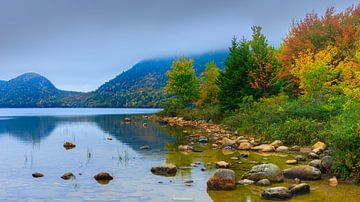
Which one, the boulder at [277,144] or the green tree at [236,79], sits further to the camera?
the green tree at [236,79]

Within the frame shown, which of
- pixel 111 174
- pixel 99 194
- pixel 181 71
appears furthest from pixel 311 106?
pixel 181 71

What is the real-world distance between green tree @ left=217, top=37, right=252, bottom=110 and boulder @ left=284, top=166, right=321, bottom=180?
91.2 ft

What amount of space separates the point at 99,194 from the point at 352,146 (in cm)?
1049

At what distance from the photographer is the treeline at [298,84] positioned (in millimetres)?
26766

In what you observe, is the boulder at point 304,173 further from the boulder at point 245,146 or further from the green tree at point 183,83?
the green tree at point 183,83

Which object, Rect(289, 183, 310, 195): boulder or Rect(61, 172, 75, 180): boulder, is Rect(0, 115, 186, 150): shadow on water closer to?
Rect(61, 172, 75, 180): boulder

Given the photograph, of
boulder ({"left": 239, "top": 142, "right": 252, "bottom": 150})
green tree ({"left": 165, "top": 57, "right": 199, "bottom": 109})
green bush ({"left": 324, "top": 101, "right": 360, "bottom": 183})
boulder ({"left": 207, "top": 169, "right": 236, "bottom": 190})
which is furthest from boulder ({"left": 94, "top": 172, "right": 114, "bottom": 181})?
green tree ({"left": 165, "top": 57, "right": 199, "bottom": 109})

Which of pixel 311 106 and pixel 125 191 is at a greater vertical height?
pixel 311 106

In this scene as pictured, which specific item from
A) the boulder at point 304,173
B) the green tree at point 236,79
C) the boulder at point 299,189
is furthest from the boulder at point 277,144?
the green tree at point 236,79

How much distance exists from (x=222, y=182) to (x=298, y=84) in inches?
1194

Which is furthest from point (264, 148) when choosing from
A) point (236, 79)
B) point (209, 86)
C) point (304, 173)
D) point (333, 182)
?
point (209, 86)

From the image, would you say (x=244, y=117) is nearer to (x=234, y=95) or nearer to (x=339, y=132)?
(x=234, y=95)

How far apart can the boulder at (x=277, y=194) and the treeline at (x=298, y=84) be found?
3.65m

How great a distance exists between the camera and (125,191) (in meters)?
15.4
